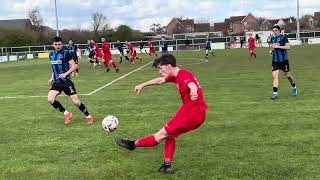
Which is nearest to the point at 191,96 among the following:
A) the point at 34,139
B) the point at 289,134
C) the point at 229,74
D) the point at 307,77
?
the point at 289,134

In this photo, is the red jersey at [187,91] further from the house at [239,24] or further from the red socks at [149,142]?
the house at [239,24]

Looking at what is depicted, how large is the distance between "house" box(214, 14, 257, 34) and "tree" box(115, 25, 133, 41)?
57405 millimetres

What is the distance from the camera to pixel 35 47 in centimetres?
7462

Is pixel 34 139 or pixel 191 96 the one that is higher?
pixel 191 96

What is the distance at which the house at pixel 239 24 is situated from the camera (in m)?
142

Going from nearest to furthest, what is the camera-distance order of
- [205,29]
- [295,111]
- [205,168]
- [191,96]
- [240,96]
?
[191,96]
[205,168]
[295,111]
[240,96]
[205,29]

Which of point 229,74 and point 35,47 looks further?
point 35,47

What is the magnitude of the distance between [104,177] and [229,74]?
703 inches

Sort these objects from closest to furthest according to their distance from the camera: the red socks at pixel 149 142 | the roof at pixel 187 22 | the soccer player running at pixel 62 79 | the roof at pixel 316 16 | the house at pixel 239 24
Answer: the red socks at pixel 149 142
the soccer player running at pixel 62 79
the roof at pixel 316 16
the house at pixel 239 24
the roof at pixel 187 22

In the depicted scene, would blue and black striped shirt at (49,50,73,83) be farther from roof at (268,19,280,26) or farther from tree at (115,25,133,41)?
roof at (268,19,280,26)

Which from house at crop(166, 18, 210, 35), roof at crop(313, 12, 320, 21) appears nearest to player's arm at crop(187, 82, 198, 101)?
roof at crop(313, 12, 320, 21)

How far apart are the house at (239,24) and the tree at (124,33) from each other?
57405 millimetres

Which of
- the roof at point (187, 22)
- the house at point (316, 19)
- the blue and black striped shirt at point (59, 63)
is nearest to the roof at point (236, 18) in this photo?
the roof at point (187, 22)

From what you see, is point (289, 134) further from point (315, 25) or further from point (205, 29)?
point (205, 29)
